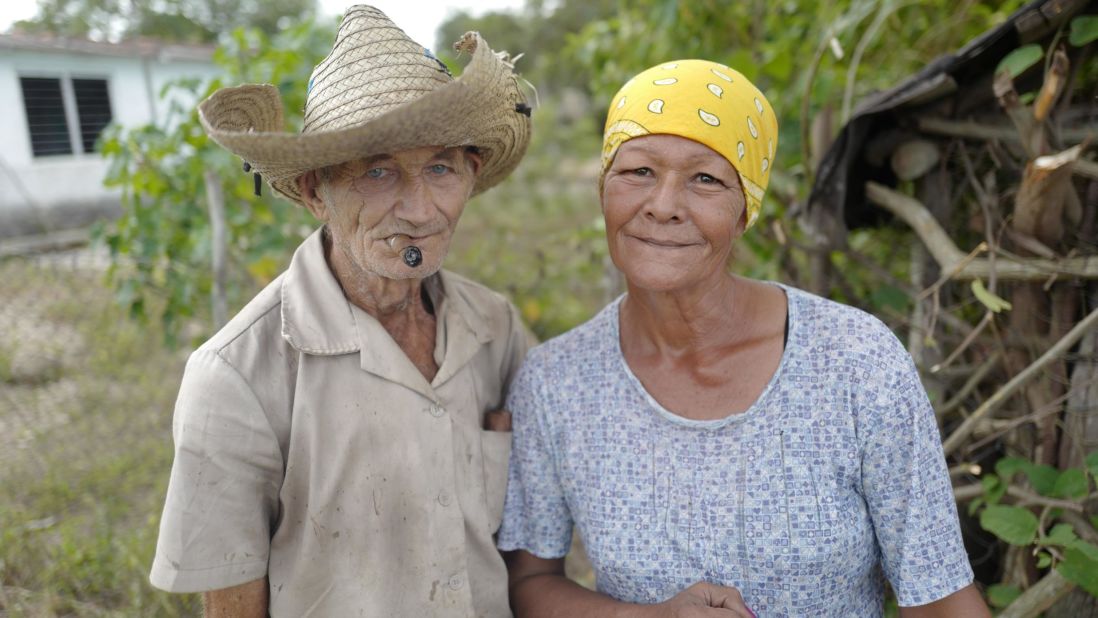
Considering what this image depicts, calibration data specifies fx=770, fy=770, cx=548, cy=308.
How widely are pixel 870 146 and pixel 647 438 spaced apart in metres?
1.40

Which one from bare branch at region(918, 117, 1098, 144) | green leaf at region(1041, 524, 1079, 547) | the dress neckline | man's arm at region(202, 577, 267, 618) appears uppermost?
bare branch at region(918, 117, 1098, 144)

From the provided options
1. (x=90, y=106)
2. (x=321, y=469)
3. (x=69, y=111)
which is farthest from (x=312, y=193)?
(x=90, y=106)

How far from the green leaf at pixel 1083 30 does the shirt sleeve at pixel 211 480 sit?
86.5 inches

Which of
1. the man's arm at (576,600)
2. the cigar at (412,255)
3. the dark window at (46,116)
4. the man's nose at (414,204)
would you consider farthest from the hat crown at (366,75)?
the dark window at (46,116)

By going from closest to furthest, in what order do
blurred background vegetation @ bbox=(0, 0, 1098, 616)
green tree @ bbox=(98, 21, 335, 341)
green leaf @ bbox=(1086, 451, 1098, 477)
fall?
green leaf @ bbox=(1086, 451, 1098, 477), blurred background vegetation @ bbox=(0, 0, 1098, 616), green tree @ bbox=(98, 21, 335, 341)

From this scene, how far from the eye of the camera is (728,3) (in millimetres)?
3951

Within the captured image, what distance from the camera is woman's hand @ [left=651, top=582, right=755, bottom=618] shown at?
5.14ft

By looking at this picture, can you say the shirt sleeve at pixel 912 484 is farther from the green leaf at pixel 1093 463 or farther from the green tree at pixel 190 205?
the green tree at pixel 190 205

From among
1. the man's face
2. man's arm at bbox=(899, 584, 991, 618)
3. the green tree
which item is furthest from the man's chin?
the green tree

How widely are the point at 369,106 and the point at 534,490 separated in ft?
3.18

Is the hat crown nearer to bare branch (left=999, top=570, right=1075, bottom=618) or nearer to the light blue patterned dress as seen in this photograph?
the light blue patterned dress

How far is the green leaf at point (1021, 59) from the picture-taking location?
79.3 inches

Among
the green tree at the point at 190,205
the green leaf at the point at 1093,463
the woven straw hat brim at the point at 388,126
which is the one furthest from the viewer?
the green tree at the point at 190,205

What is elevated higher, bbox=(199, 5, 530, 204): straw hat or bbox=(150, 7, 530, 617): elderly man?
bbox=(199, 5, 530, 204): straw hat
